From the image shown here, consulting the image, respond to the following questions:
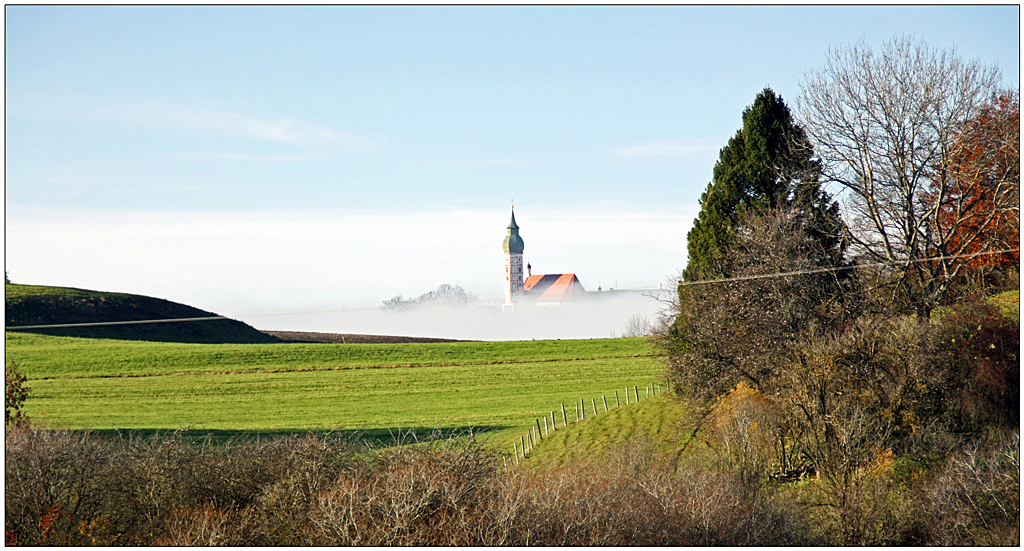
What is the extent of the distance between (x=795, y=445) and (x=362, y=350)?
113 feet

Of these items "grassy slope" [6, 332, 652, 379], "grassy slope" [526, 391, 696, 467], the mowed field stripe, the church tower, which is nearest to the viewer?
"grassy slope" [526, 391, 696, 467]

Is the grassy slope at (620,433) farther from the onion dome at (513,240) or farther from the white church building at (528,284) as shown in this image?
the onion dome at (513,240)

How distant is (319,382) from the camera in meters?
44.1

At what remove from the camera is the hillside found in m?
64.8

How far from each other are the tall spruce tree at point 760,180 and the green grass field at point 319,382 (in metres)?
10.4

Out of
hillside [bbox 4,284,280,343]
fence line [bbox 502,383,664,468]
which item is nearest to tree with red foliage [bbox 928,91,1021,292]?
fence line [bbox 502,383,664,468]

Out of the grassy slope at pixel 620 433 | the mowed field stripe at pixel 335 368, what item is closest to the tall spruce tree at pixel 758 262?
the grassy slope at pixel 620 433

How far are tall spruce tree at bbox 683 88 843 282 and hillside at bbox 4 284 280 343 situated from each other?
48238mm

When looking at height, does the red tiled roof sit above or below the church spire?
below

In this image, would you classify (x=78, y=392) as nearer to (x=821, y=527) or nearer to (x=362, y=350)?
(x=362, y=350)

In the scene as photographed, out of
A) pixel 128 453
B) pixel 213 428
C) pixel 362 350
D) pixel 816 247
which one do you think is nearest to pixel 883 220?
pixel 816 247

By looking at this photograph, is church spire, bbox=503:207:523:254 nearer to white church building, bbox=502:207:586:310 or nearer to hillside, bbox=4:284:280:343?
A: white church building, bbox=502:207:586:310

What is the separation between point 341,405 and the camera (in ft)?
128

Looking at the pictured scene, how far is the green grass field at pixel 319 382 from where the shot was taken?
116ft
